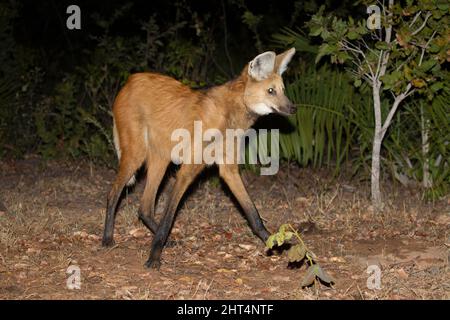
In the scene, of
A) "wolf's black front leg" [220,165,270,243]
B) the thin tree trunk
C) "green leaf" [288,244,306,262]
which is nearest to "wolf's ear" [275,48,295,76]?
"wolf's black front leg" [220,165,270,243]

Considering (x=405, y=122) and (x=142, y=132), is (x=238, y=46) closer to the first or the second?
(x=405, y=122)

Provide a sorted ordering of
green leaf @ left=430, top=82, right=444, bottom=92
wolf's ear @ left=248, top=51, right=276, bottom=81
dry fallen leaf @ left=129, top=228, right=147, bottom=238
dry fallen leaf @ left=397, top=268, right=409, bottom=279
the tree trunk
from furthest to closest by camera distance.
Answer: the tree trunk < green leaf @ left=430, top=82, right=444, bottom=92 < dry fallen leaf @ left=129, top=228, right=147, bottom=238 < wolf's ear @ left=248, top=51, right=276, bottom=81 < dry fallen leaf @ left=397, top=268, right=409, bottom=279

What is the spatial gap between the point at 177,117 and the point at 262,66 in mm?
714

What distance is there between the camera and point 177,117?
5.00 m

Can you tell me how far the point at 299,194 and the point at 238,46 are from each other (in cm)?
422

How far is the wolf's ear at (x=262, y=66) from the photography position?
4781 mm

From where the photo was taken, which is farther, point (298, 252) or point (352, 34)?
point (352, 34)

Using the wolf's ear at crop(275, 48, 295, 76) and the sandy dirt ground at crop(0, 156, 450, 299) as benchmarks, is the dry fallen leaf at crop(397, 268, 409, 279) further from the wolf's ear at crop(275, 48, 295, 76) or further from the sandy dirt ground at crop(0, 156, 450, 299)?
the wolf's ear at crop(275, 48, 295, 76)

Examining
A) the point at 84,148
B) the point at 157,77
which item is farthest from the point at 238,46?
the point at 157,77

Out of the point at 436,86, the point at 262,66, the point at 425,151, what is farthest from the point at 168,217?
the point at 425,151

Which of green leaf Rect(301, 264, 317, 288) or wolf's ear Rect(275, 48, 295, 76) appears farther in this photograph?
wolf's ear Rect(275, 48, 295, 76)

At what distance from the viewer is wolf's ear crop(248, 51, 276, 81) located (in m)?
4.78

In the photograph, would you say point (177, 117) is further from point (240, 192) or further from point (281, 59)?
point (281, 59)

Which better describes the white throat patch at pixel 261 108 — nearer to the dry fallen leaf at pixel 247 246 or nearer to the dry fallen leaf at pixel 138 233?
the dry fallen leaf at pixel 247 246
